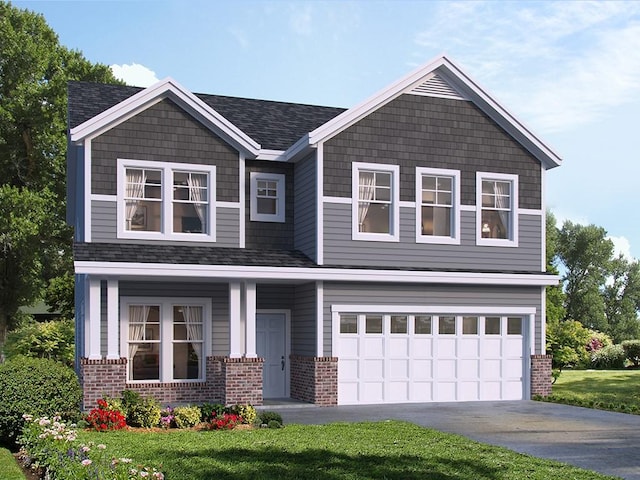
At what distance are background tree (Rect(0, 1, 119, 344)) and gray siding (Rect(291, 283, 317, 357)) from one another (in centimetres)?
1656

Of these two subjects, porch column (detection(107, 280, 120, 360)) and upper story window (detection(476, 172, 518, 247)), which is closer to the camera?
porch column (detection(107, 280, 120, 360))

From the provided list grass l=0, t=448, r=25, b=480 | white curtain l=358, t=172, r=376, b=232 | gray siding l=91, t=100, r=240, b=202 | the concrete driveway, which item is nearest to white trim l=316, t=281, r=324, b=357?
the concrete driveway

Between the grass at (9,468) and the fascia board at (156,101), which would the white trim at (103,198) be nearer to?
the fascia board at (156,101)

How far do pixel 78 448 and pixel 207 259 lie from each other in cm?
865

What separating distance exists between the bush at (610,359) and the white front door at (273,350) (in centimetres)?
2103

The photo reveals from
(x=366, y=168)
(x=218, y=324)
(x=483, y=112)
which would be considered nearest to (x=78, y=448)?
(x=218, y=324)

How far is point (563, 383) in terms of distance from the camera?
29.6 metres

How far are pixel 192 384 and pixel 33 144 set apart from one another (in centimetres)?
2114

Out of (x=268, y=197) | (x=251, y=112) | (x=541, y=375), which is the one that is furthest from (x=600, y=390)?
(x=251, y=112)

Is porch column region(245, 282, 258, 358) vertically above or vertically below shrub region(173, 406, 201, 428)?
above

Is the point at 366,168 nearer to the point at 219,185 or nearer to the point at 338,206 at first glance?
the point at 338,206

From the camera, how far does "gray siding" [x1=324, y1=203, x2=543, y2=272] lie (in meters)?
22.0

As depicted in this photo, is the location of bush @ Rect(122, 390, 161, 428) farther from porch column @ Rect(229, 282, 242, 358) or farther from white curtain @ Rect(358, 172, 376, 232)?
white curtain @ Rect(358, 172, 376, 232)

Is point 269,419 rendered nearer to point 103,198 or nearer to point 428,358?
point 428,358
